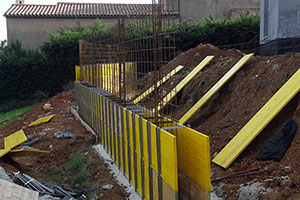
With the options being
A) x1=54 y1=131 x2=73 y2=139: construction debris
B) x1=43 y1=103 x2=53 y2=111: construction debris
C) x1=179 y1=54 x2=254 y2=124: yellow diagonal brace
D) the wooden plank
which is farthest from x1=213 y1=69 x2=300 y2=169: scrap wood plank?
x1=43 y1=103 x2=53 y2=111: construction debris

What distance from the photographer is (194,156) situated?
509 centimetres

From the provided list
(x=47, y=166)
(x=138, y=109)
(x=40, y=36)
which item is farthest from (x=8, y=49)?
(x=138, y=109)

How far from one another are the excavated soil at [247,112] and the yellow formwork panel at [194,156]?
55 centimetres

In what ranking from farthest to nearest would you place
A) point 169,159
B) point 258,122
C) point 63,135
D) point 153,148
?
1. point 63,135
2. point 258,122
3. point 153,148
4. point 169,159

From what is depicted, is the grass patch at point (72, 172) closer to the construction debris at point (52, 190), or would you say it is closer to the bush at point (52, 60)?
the construction debris at point (52, 190)

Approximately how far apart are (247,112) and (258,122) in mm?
974

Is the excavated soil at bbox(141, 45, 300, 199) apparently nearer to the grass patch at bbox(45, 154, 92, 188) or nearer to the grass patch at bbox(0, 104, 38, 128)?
the grass patch at bbox(45, 154, 92, 188)

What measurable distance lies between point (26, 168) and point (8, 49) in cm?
1700

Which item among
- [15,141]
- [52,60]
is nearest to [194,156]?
[15,141]

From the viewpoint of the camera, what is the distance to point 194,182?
16.8 ft

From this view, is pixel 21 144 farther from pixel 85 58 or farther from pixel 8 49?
pixel 8 49

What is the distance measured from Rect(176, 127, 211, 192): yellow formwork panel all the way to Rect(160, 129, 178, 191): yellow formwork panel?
1.10ft

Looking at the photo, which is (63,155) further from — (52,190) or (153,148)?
(153,148)

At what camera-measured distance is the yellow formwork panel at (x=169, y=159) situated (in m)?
4.88
